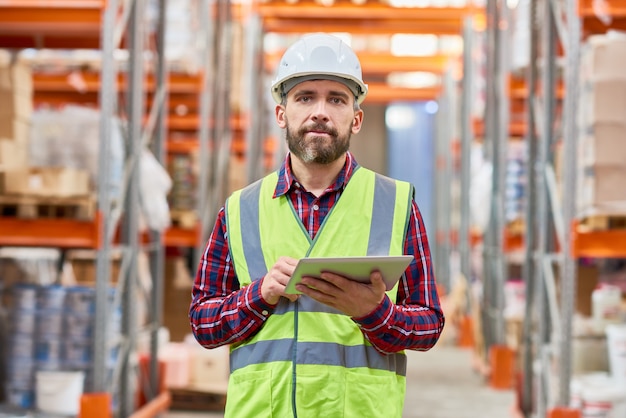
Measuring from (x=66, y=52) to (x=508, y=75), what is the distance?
Answer: 4555 mm

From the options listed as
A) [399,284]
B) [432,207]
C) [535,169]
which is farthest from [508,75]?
[432,207]

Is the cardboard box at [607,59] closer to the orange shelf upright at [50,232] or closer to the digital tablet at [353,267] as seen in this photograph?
the orange shelf upright at [50,232]

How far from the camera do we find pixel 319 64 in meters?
2.67

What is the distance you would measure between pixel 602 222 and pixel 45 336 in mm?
3832

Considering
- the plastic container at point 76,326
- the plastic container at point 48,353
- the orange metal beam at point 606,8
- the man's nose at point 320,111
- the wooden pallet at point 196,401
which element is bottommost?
the wooden pallet at point 196,401

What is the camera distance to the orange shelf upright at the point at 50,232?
243 inches

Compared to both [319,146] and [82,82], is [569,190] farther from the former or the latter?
[82,82]

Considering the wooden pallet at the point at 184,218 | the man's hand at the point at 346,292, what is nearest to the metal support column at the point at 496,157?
the wooden pallet at the point at 184,218

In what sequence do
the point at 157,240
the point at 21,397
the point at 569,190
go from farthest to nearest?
the point at 157,240 < the point at 21,397 < the point at 569,190

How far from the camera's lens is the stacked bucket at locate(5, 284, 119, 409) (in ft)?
21.6

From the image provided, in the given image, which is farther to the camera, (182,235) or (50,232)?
(182,235)

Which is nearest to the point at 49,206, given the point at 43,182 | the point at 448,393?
the point at 43,182

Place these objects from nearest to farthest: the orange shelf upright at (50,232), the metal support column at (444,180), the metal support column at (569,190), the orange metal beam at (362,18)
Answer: the metal support column at (569,190), the orange shelf upright at (50,232), the orange metal beam at (362,18), the metal support column at (444,180)

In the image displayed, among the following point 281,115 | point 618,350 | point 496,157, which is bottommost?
point 618,350
